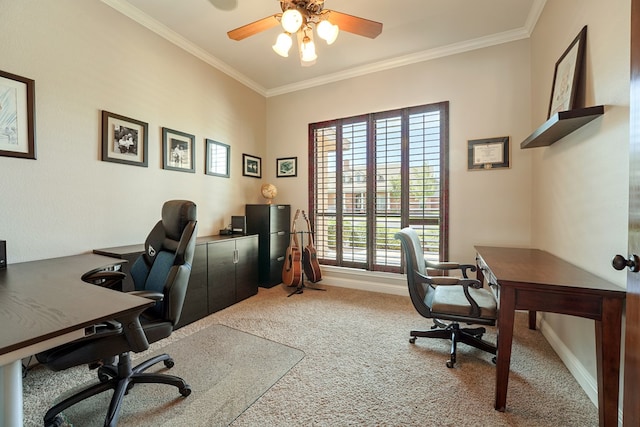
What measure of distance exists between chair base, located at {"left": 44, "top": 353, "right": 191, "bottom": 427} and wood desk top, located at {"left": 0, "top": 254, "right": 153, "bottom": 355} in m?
0.55

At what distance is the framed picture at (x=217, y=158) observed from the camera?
3.29 m

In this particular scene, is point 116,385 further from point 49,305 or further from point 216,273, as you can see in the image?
point 216,273

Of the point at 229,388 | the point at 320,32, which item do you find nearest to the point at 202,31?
the point at 320,32

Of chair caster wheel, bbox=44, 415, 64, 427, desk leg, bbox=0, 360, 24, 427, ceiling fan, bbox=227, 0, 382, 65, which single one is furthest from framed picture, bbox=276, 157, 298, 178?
desk leg, bbox=0, 360, 24, 427

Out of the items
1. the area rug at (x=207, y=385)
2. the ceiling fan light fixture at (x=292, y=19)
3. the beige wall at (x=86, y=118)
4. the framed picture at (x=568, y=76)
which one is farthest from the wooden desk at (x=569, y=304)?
the beige wall at (x=86, y=118)

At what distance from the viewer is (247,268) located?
327 centimetres

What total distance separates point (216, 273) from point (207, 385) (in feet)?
4.34

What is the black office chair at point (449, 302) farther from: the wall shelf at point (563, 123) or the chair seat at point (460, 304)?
the wall shelf at point (563, 123)

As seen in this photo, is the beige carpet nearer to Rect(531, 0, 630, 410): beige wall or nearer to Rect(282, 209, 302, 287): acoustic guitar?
Rect(531, 0, 630, 410): beige wall

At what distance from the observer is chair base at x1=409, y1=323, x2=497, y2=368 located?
6.32ft

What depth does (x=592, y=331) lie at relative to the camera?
1576 millimetres

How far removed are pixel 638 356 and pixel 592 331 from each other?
2.57ft

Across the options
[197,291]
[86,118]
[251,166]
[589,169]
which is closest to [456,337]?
[589,169]

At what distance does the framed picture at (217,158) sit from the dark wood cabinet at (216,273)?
0.93 metres
